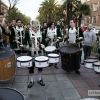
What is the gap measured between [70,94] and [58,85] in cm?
63

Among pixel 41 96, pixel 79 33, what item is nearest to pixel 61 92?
pixel 41 96

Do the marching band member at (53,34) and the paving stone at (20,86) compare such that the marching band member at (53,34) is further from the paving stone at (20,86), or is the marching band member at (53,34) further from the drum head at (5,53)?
the drum head at (5,53)

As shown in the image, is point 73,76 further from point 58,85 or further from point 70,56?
point 58,85

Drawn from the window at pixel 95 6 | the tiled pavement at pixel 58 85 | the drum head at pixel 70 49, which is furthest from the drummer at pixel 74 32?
the window at pixel 95 6

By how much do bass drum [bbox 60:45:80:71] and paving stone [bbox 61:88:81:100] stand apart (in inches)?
39.7

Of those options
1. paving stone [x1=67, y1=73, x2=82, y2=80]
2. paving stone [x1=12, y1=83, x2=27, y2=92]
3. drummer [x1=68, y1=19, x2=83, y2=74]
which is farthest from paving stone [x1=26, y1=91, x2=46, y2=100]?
drummer [x1=68, y1=19, x2=83, y2=74]

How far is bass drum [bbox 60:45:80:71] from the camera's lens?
4.88 m

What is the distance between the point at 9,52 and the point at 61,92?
1.64m

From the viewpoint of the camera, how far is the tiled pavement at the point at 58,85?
3.81 metres

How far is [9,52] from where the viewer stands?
152 inches

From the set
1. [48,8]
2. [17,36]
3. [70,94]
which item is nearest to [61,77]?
[70,94]

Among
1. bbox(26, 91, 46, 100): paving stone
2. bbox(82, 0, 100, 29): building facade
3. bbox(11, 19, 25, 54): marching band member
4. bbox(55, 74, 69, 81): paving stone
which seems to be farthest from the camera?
bbox(82, 0, 100, 29): building facade

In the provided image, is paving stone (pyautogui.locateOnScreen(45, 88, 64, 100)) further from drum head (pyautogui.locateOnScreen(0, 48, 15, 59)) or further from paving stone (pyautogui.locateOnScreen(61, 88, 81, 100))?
drum head (pyautogui.locateOnScreen(0, 48, 15, 59))

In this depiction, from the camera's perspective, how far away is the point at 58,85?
14.6 ft
